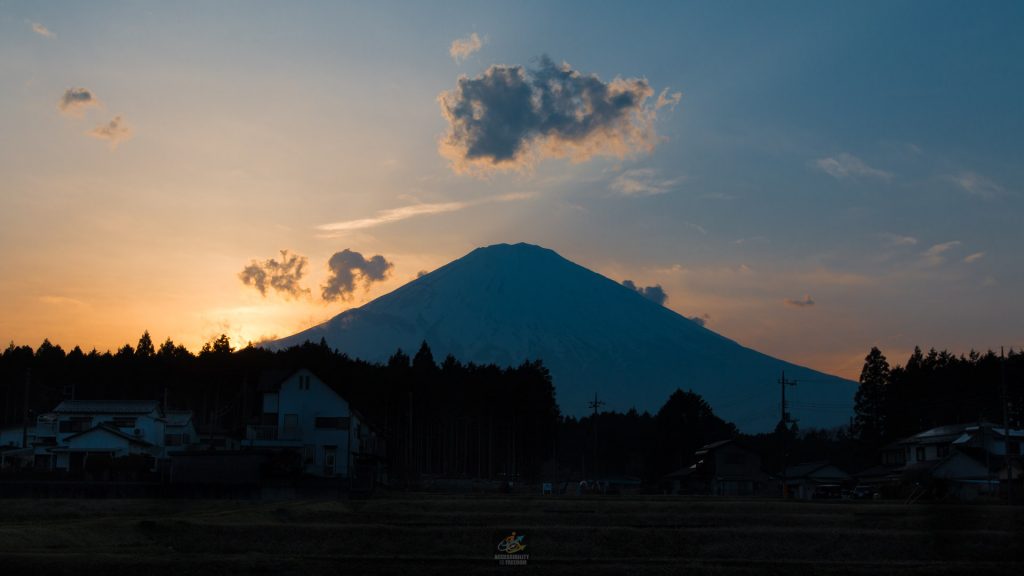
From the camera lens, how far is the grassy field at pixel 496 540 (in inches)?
1233

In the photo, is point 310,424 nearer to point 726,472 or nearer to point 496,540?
point 726,472

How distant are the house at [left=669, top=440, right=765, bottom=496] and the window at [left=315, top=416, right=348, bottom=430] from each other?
37.2m

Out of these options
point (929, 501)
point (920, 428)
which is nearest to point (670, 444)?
point (920, 428)

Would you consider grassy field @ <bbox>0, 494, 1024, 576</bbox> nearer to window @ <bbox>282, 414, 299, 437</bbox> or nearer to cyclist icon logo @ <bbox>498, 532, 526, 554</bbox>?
cyclist icon logo @ <bbox>498, 532, 526, 554</bbox>

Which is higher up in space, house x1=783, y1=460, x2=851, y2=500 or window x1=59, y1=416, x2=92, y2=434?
window x1=59, y1=416, x2=92, y2=434

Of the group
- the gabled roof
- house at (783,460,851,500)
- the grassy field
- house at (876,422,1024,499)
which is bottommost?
house at (783,460,851,500)

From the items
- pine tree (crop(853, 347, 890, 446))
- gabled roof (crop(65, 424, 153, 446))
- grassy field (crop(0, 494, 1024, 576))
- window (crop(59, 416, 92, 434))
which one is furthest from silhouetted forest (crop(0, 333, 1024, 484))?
grassy field (crop(0, 494, 1024, 576))

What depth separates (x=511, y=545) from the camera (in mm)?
33781

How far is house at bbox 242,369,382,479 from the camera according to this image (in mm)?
78500

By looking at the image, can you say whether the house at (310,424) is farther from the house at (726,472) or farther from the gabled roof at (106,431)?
the house at (726,472)

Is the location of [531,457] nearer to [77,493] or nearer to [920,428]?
[920,428]

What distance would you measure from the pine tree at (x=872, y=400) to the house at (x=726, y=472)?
25.6 m

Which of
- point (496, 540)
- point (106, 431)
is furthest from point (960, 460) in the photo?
point (106, 431)

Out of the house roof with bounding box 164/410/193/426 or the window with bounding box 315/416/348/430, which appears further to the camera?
the house roof with bounding box 164/410/193/426
